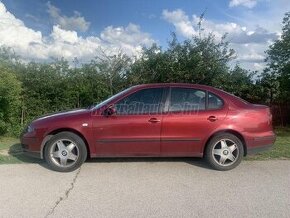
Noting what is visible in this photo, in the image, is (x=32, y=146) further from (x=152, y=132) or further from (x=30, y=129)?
(x=152, y=132)

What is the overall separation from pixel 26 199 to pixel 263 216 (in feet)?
10.0

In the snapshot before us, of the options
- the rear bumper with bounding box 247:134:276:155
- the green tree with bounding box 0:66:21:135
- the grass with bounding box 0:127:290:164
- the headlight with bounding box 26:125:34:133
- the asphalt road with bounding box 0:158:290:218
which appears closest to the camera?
the asphalt road with bounding box 0:158:290:218

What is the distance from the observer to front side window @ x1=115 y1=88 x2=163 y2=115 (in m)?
6.75

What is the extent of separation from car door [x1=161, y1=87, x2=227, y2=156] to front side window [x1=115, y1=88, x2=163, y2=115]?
217 mm

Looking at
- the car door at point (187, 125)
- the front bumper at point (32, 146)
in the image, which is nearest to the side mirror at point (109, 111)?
the car door at point (187, 125)

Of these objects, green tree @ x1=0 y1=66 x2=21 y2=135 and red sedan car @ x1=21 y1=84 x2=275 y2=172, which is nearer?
red sedan car @ x1=21 y1=84 x2=275 y2=172

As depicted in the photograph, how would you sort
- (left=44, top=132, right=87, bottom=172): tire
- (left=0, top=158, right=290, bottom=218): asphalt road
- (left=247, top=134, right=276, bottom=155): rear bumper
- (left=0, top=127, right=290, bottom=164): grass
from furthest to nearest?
(left=0, top=127, right=290, bottom=164): grass
(left=247, top=134, right=276, bottom=155): rear bumper
(left=44, top=132, right=87, bottom=172): tire
(left=0, top=158, right=290, bottom=218): asphalt road

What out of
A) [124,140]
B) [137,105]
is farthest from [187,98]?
[124,140]

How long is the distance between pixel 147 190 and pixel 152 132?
53.5 inches

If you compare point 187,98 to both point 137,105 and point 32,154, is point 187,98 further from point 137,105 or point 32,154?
point 32,154

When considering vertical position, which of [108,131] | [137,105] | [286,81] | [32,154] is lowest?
[32,154]

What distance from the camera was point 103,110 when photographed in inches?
266

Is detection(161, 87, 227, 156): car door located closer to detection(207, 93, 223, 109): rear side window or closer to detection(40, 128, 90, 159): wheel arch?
detection(207, 93, 223, 109): rear side window

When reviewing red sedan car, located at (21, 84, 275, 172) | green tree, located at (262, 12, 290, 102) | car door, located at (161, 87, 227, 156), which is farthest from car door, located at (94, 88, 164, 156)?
green tree, located at (262, 12, 290, 102)
